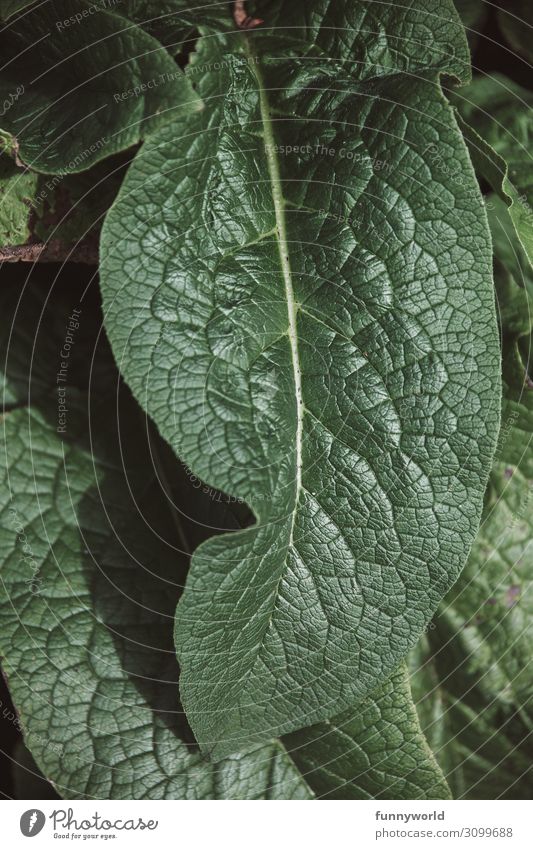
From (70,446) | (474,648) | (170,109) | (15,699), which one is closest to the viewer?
(170,109)

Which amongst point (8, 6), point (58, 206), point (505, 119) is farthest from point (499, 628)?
point (8, 6)

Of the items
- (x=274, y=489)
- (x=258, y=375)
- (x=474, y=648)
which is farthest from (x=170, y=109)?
(x=474, y=648)

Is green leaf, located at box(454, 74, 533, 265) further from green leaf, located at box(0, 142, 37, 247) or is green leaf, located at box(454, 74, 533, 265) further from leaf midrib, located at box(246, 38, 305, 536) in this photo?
green leaf, located at box(0, 142, 37, 247)

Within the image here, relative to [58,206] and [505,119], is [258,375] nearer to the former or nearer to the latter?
[58,206]

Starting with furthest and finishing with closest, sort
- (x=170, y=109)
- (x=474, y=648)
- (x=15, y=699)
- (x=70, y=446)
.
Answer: (x=474, y=648) → (x=70, y=446) → (x=15, y=699) → (x=170, y=109)

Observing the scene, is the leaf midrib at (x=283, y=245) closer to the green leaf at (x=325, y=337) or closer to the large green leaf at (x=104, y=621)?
the green leaf at (x=325, y=337)

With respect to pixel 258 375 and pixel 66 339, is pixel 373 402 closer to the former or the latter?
pixel 258 375

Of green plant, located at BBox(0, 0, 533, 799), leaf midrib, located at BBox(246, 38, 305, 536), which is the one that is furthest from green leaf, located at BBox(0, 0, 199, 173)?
leaf midrib, located at BBox(246, 38, 305, 536)

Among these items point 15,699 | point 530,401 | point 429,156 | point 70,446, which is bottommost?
point 15,699
